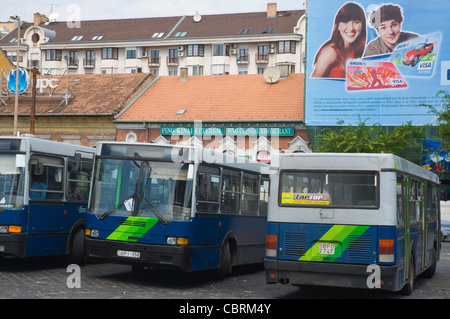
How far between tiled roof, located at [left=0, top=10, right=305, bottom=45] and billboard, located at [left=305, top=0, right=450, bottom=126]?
119ft

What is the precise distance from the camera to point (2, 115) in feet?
158

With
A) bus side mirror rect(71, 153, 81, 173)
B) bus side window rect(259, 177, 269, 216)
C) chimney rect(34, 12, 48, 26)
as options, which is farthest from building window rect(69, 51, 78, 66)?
bus side mirror rect(71, 153, 81, 173)

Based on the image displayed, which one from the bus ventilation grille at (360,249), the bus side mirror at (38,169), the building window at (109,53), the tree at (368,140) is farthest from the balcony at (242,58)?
the bus ventilation grille at (360,249)

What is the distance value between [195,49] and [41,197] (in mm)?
65718

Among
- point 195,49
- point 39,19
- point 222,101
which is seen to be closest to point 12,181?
point 222,101

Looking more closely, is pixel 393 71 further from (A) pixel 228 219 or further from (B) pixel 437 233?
(A) pixel 228 219

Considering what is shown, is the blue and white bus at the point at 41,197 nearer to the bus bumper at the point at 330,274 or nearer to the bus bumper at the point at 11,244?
the bus bumper at the point at 11,244

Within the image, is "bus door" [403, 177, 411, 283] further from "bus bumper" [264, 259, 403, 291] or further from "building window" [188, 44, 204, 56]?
"building window" [188, 44, 204, 56]

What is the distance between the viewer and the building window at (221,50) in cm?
7894

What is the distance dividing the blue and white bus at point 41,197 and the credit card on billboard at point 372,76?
88.8 feet

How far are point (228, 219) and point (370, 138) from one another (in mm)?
23961

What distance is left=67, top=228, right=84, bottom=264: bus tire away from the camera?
16781mm

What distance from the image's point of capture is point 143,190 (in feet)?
45.8
